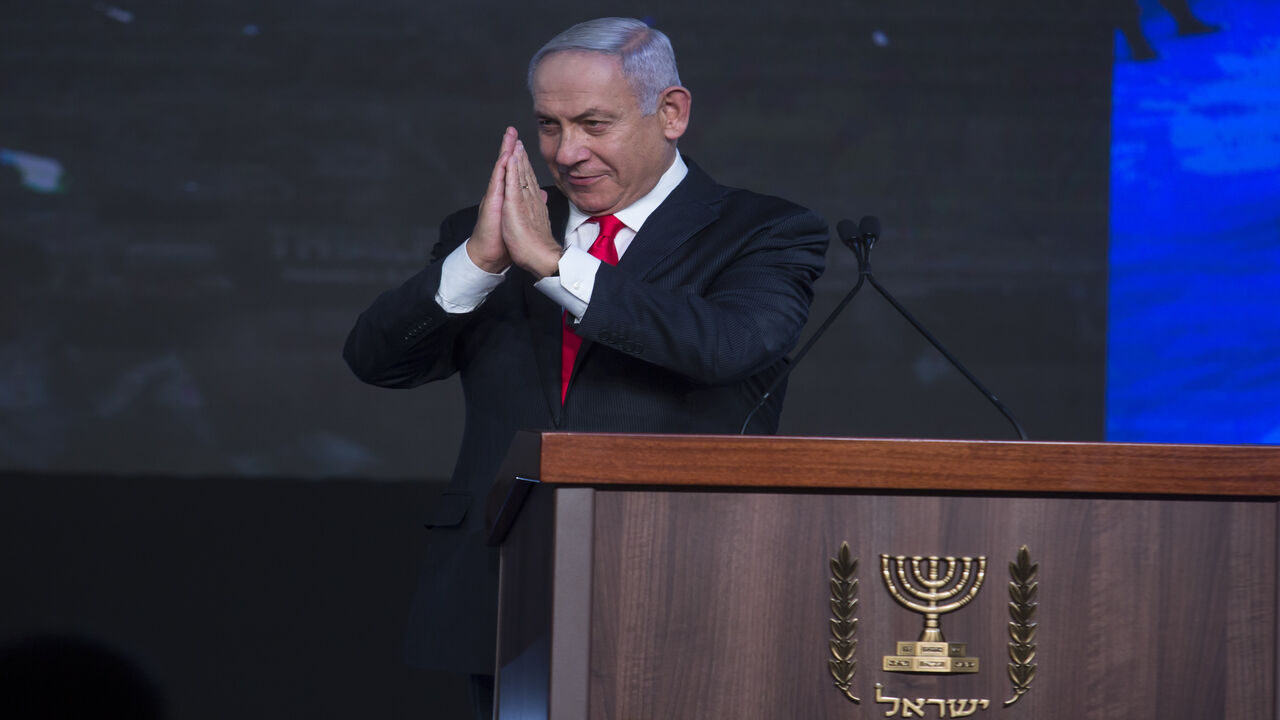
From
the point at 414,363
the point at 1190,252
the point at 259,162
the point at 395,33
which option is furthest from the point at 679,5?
the point at 414,363

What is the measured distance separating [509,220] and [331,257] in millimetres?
1768

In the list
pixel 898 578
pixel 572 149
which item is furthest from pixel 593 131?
pixel 898 578

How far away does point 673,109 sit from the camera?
1844 mm

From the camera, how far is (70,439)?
3135 millimetres

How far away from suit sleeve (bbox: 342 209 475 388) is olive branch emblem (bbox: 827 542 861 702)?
74cm

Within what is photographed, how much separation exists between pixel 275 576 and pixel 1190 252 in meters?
2.25

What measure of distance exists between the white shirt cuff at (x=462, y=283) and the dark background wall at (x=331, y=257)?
1.62 m

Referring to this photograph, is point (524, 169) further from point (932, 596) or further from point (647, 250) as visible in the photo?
point (932, 596)

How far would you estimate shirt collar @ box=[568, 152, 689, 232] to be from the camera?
1772mm

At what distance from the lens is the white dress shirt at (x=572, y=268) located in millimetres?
1438

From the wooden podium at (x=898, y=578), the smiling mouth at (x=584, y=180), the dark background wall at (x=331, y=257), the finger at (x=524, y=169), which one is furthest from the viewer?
the dark background wall at (x=331, y=257)

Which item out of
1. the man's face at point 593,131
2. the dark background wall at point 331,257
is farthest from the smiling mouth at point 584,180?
the dark background wall at point 331,257

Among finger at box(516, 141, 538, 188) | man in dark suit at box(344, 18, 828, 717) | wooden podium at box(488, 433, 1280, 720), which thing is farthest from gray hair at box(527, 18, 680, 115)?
wooden podium at box(488, 433, 1280, 720)

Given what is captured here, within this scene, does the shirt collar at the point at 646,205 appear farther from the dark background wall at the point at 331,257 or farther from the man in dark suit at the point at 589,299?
the dark background wall at the point at 331,257
